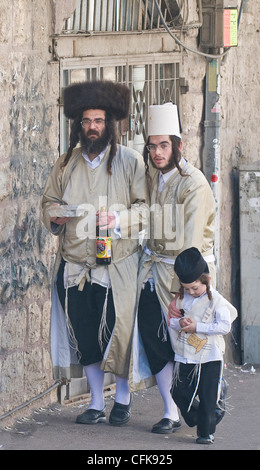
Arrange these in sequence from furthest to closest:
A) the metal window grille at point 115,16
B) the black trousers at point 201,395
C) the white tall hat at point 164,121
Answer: the metal window grille at point 115,16 < the white tall hat at point 164,121 < the black trousers at point 201,395

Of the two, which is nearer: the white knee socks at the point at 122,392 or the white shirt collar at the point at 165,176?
the white shirt collar at the point at 165,176

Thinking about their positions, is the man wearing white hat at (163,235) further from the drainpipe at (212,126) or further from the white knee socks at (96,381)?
the drainpipe at (212,126)

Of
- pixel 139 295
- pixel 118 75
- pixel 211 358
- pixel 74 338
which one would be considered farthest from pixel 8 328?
pixel 118 75

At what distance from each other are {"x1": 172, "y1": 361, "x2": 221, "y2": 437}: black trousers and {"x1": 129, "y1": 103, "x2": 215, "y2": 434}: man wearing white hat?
9.1 inches

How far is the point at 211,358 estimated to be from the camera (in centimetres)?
605

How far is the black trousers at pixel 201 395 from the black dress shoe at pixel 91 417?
631 mm

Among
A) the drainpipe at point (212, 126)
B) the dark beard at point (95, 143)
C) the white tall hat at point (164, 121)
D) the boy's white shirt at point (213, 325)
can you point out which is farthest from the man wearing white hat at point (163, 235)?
the drainpipe at point (212, 126)

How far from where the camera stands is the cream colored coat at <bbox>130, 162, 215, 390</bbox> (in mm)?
6137

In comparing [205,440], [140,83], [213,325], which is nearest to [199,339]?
[213,325]

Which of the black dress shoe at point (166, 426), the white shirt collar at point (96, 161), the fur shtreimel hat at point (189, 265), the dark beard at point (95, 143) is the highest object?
the dark beard at point (95, 143)

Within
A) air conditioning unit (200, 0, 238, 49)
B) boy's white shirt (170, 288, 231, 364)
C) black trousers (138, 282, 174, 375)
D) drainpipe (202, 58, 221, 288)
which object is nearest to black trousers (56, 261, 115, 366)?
black trousers (138, 282, 174, 375)

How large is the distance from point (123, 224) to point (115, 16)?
216 centimetres

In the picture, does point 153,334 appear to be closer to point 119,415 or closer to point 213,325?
point 213,325

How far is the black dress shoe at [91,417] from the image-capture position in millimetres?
6613
